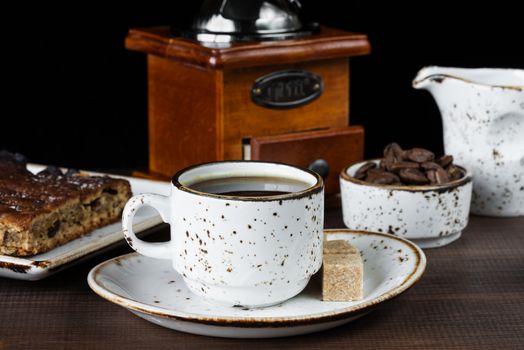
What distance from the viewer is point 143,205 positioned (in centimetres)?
122

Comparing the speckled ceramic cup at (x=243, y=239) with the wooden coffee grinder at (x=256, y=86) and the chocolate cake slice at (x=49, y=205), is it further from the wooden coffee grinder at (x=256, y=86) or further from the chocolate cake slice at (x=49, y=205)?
the wooden coffee grinder at (x=256, y=86)

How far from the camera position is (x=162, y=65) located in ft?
5.89

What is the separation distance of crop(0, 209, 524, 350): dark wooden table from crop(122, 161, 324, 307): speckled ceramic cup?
0.21 ft

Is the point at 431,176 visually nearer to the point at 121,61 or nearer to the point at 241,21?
the point at 241,21

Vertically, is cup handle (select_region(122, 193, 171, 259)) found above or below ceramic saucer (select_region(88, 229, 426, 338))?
above

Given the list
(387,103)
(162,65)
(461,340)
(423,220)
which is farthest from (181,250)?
(387,103)

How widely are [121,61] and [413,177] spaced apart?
1.06 m

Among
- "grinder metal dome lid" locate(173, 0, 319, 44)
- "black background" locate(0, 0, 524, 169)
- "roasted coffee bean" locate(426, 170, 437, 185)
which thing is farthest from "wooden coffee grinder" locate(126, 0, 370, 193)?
"black background" locate(0, 0, 524, 169)

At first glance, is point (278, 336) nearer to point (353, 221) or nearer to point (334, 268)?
point (334, 268)

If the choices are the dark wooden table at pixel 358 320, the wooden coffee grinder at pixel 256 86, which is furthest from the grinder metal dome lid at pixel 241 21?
the dark wooden table at pixel 358 320

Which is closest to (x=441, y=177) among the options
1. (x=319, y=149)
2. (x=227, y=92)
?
(x=319, y=149)

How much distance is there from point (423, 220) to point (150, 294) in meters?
0.46

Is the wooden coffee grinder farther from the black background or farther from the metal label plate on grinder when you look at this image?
the black background

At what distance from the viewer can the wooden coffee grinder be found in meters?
1.66
